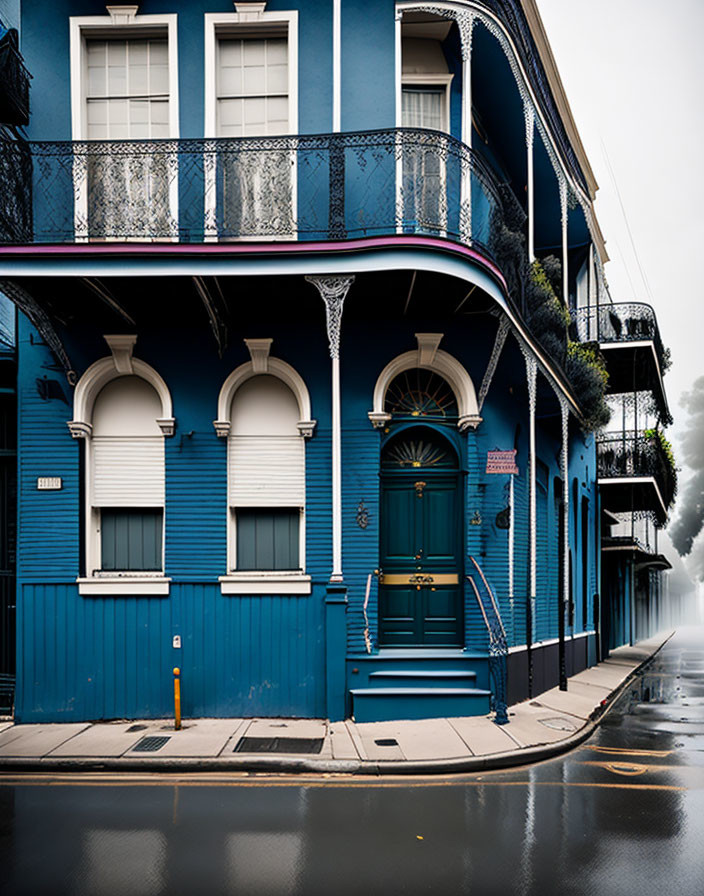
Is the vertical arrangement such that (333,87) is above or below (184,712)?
above

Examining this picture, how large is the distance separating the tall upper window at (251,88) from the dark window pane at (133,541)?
551 cm

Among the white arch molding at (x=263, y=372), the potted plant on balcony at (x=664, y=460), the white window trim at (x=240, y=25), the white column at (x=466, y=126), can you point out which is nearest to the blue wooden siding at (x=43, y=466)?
the white arch molding at (x=263, y=372)

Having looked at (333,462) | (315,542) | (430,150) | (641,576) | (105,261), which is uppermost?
(430,150)

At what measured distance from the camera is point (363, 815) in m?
6.65

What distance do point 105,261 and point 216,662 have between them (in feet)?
17.8

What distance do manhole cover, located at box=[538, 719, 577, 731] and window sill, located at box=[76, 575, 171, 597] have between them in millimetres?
5482

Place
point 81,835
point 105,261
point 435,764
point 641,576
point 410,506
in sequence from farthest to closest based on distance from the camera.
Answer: point 641,576, point 410,506, point 105,261, point 435,764, point 81,835

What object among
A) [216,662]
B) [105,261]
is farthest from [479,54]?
[216,662]

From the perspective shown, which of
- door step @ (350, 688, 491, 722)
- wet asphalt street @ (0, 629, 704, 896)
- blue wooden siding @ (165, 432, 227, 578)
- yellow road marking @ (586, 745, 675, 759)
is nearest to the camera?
wet asphalt street @ (0, 629, 704, 896)

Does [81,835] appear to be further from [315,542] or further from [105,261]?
[105,261]

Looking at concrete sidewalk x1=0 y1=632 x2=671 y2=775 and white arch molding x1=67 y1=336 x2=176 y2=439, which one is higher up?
white arch molding x1=67 y1=336 x2=176 y2=439

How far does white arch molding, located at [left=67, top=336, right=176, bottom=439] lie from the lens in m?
10.4

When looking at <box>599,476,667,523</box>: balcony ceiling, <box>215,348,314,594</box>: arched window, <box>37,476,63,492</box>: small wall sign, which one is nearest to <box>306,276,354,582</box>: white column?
<box>215,348,314,594</box>: arched window

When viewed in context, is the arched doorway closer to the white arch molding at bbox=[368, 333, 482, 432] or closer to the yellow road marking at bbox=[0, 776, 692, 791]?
the white arch molding at bbox=[368, 333, 482, 432]
